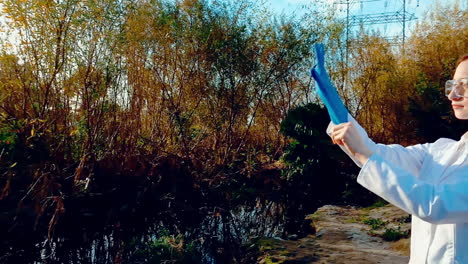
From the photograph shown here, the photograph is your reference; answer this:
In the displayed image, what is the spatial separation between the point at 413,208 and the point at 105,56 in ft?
16.5

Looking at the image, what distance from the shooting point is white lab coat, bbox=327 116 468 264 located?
3.08ft

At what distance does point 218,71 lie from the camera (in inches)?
328

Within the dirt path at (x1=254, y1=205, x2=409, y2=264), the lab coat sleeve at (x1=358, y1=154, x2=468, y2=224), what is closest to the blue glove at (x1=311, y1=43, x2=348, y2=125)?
the lab coat sleeve at (x1=358, y1=154, x2=468, y2=224)

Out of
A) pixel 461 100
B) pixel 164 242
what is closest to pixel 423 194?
pixel 461 100

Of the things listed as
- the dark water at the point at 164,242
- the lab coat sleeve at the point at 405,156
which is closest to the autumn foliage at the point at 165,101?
the dark water at the point at 164,242

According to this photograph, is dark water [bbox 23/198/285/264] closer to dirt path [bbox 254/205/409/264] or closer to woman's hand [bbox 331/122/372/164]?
dirt path [bbox 254/205/409/264]

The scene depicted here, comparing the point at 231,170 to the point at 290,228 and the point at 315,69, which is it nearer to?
the point at 290,228

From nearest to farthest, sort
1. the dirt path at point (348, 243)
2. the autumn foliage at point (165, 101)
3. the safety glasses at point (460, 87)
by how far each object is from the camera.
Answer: the safety glasses at point (460, 87) → the dirt path at point (348, 243) → the autumn foliage at point (165, 101)

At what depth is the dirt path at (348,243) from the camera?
12.8ft

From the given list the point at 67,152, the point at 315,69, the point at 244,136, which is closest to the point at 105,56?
the point at 67,152

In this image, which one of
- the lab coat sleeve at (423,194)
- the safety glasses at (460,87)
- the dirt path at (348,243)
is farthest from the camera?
the dirt path at (348,243)

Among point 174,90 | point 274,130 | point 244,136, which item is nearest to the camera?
point 174,90

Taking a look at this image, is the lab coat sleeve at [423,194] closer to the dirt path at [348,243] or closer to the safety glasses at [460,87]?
the safety glasses at [460,87]

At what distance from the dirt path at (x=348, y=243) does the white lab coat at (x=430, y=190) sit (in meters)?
2.81
